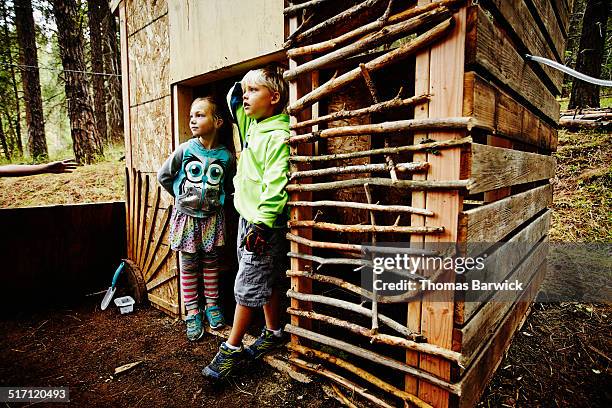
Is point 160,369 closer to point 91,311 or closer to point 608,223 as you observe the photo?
point 91,311

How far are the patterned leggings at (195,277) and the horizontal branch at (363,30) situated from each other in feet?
6.57

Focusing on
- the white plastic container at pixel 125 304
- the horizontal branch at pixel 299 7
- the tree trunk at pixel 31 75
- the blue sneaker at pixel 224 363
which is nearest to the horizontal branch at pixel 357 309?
the blue sneaker at pixel 224 363

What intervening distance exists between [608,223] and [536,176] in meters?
3.31

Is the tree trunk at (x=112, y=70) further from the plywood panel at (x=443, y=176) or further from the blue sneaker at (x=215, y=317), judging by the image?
the plywood panel at (x=443, y=176)

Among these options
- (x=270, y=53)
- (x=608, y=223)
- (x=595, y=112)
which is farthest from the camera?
(x=595, y=112)

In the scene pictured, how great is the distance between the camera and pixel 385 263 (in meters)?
1.87

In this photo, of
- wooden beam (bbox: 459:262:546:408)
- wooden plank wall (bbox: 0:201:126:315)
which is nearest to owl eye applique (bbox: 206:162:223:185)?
wooden plank wall (bbox: 0:201:126:315)

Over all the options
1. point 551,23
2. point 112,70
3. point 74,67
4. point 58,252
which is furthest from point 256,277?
point 112,70

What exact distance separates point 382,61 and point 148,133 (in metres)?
2.84

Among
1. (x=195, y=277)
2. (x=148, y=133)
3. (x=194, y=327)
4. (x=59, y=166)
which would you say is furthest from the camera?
(x=148, y=133)

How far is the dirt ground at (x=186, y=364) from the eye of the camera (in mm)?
2299

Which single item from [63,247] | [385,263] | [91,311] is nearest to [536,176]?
[385,263]

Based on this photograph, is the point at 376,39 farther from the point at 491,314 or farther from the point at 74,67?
the point at 74,67

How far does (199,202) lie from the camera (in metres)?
3.03
